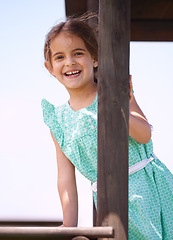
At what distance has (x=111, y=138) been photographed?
246cm

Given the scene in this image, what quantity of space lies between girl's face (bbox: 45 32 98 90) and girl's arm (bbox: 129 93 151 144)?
1.27 feet

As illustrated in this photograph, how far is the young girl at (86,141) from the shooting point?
9.14 feet

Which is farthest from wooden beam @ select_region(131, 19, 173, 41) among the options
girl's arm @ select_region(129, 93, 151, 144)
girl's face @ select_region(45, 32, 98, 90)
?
girl's arm @ select_region(129, 93, 151, 144)

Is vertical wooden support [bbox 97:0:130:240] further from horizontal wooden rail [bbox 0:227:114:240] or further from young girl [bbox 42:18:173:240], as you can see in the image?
young girl [bbox 42:18:173:240]

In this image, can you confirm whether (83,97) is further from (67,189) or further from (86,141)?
(67,189)

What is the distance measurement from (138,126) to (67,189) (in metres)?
0.67

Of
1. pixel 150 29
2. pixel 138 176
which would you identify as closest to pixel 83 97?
pixel 138 176

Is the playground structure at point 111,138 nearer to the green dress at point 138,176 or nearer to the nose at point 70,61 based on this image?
the green dress at point 138,176

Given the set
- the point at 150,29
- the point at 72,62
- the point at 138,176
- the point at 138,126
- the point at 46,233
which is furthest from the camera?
the point at 150,29

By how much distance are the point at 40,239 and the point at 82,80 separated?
1.08 m

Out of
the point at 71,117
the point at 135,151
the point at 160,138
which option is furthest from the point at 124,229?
the point at 160,138

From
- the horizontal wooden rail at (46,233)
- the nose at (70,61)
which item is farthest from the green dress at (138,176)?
the horizontal wooden rail at (46,233)

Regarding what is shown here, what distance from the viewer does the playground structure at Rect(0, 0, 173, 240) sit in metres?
2.40

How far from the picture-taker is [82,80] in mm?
3057
